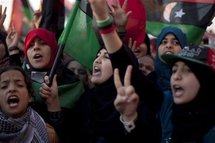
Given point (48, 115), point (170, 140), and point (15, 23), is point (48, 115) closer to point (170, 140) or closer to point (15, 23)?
point (170, 140)

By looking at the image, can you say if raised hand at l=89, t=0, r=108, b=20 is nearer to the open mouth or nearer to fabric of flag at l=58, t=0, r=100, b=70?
the open mouth

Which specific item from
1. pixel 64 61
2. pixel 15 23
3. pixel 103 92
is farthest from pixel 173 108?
pixel 15 23

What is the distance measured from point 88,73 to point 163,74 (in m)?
0.83

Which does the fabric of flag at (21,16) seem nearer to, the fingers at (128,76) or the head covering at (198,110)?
the head covering at (198,110)

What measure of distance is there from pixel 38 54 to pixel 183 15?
4.62 feet

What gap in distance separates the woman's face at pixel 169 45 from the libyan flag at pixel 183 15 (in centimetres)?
47

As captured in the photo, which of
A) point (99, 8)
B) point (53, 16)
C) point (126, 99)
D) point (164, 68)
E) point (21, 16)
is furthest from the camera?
point (21, 16)

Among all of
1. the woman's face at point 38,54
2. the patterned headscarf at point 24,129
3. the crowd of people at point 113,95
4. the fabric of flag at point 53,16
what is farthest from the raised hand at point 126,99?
the fabric of flag at point 53,16

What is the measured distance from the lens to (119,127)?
3152mm

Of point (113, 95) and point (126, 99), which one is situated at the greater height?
point (126, 99)

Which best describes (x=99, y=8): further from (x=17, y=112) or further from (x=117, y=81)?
(x=17, y=112)

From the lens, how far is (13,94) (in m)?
3.40

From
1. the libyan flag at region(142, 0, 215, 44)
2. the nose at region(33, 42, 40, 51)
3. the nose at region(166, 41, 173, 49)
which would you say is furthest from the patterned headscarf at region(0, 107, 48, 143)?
the libyan flag at region(142, 0, 215, 44)

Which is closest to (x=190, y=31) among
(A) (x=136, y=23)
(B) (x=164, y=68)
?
(A) (x=136, y=23)
